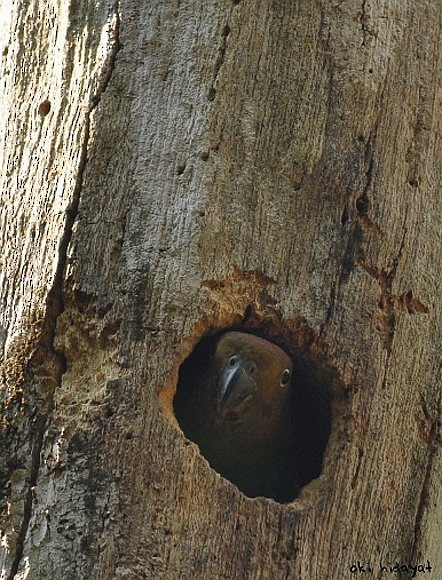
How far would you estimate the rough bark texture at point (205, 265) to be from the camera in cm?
288

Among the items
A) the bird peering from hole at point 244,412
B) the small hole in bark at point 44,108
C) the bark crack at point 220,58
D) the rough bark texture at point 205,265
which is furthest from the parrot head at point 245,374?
the small hole in bark at point 44,108

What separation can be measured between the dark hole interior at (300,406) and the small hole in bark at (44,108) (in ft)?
3.13

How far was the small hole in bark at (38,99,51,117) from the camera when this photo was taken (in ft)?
10.7

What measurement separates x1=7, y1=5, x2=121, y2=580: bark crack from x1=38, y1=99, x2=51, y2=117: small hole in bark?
0.54ft

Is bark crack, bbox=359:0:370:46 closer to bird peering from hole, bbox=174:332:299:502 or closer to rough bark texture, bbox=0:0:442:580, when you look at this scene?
rough bark texture, bbox=0:0:442:580

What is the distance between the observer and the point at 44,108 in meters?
3.29

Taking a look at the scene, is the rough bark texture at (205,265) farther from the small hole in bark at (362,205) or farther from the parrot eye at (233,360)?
the parrot eye at (233,360)

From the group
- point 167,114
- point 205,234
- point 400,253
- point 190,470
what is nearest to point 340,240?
point 400,253

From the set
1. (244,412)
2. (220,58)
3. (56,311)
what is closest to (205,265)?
(56,311)

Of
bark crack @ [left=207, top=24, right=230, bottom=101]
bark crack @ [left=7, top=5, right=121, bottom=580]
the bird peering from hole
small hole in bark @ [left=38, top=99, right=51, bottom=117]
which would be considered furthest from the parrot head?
small hole in bark @ [left=38, top=99, right=51, bottom=117]

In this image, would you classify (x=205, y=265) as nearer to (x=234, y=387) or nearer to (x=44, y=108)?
(x=234, y=387)

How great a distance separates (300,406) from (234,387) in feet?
1.23

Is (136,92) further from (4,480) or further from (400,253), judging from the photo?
(4,480)

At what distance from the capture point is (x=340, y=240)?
326 cm
